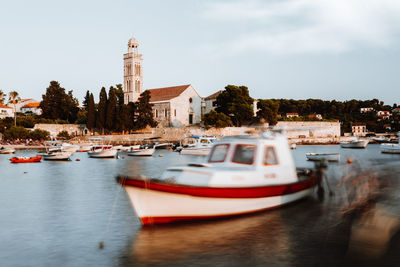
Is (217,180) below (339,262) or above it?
above

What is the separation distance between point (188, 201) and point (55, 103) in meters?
90.9

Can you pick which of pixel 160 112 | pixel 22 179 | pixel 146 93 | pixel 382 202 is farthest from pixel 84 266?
pixel 160 112

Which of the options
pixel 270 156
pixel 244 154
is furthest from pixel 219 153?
pixel 270 156

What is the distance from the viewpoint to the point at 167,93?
3915 inches

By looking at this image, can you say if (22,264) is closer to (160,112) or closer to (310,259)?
Result: (310,259)

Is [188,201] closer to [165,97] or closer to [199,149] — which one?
[199,149]

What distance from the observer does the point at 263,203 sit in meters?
13.2

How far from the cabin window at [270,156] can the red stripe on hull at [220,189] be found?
92 cm

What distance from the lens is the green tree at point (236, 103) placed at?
8818cm

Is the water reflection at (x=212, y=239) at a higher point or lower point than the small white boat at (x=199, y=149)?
lower

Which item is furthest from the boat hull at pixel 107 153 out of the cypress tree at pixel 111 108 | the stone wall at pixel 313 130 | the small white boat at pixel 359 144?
the stone wall at pixel 313 130

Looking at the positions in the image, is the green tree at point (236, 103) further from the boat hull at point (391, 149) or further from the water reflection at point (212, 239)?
the water reflection at point (212, 239)

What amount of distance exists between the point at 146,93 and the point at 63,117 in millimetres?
26277

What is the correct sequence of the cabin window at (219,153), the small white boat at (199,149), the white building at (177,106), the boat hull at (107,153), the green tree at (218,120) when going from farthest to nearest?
1. the white building at (177,106)
2. the green tree at (218,120)
3. the small white boat at (199,149)
4. the boat hull at (107,153)
5. the cabin window at (219,153)
